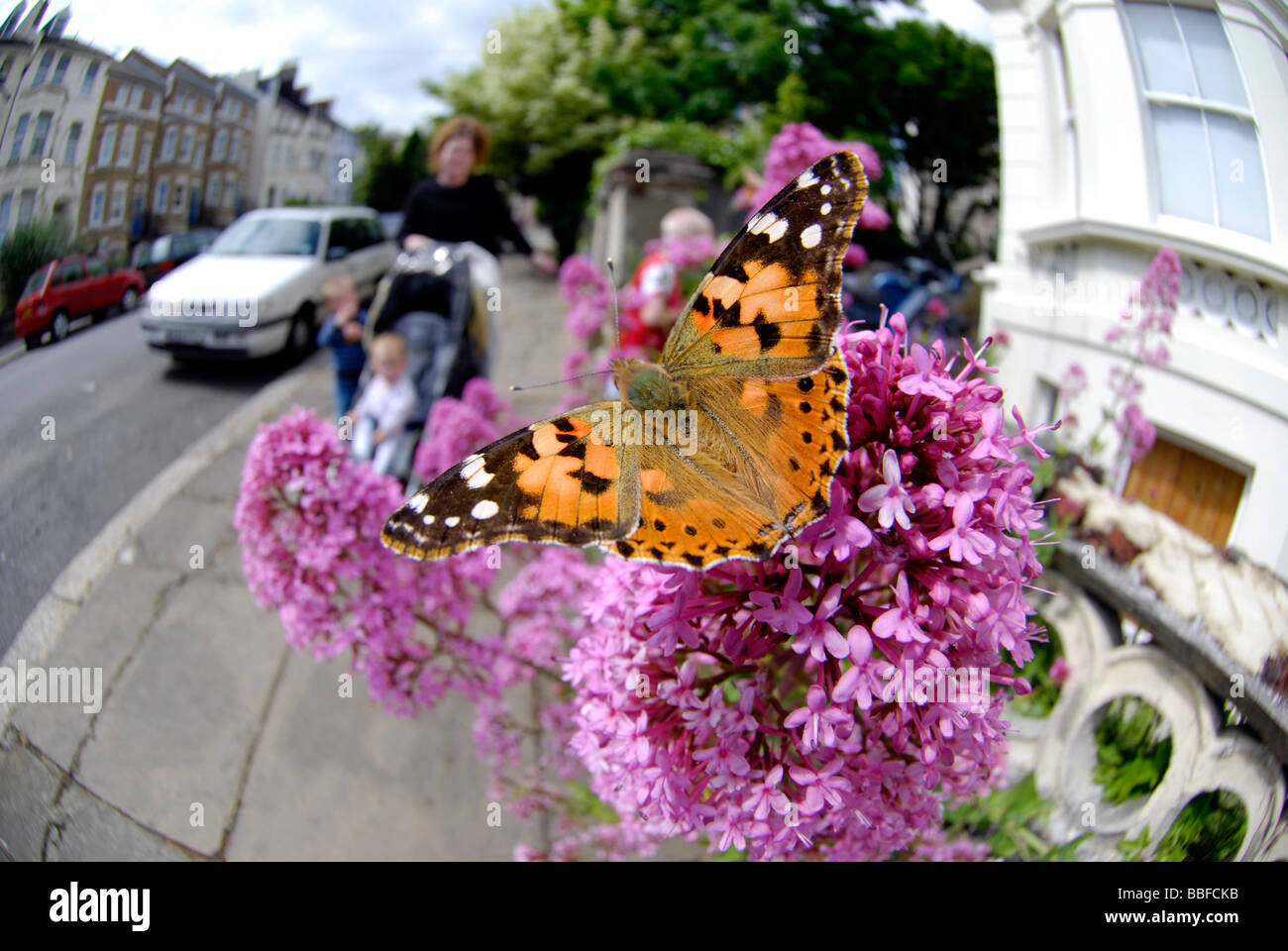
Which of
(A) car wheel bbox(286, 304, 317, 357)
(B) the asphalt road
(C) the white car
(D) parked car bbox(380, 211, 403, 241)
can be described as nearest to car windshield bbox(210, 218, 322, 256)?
(C) the white car

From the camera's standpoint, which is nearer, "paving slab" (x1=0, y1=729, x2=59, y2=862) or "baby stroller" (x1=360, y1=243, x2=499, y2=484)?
"paving slab" (x1=0, y1=729, x2=59, y2=862)

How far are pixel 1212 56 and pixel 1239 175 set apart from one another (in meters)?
0.19

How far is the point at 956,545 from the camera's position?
2.71 feet

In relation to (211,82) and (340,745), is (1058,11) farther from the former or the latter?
(340,745)

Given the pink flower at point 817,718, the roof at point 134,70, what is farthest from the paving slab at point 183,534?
the pink flower at point 817,718

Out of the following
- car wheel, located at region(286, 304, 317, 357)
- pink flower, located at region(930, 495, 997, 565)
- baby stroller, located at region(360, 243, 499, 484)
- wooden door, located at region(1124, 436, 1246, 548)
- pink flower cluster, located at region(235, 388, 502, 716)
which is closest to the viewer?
pink flower, located at region(930, 495, 997, 565)

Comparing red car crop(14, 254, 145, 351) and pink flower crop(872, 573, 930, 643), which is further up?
red car crop(14, 254, 145, 351)

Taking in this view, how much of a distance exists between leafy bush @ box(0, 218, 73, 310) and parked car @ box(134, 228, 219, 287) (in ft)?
0.49

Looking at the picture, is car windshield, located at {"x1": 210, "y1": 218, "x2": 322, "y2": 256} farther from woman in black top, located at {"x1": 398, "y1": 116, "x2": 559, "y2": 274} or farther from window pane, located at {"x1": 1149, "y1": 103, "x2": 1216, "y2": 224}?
window pane, located at {"x1": 1149, "y1": 103, "x2": 1216, "y2": 224}

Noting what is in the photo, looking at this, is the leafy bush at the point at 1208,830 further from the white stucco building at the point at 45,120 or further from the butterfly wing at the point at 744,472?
the white stucco building at the point at 45,120

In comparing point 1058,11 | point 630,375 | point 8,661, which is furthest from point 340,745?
point 1058,11

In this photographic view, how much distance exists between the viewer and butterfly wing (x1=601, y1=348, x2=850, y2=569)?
0.87 m

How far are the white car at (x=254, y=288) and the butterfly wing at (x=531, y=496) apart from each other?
101 cm

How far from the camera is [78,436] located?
58.1 inches
